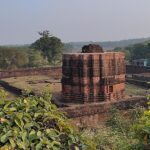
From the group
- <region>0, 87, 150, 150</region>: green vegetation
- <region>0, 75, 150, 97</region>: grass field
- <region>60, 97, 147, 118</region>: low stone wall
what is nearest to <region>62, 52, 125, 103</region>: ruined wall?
<region>0, 75, 150, 97</region>: grass field

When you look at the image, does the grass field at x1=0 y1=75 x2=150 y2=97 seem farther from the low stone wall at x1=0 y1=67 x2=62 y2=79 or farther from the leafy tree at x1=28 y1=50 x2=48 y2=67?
the leafy tree at x1=28 y1=50 x2=48 y2=67

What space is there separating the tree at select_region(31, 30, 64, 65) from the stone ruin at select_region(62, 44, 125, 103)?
22.7 m

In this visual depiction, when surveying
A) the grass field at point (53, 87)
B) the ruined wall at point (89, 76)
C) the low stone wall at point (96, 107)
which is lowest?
the grass field at point (53, 87)

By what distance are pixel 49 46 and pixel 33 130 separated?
33.3m

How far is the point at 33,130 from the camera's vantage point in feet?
8.52

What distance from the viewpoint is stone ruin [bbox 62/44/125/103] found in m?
11.4

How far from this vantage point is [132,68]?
84.3 feet

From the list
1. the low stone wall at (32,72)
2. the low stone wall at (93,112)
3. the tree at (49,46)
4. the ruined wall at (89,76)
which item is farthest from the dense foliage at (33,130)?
the tree at (49,46)

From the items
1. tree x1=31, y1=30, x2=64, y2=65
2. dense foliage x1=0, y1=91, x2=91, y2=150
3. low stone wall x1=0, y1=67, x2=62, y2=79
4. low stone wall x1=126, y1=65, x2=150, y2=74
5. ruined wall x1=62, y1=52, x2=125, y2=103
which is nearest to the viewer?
dense foliage x1=0, y1=91, x2=91, y2=150

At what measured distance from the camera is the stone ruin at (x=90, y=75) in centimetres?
1144

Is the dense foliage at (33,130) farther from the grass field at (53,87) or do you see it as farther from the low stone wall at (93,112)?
the grass field at (53,87)

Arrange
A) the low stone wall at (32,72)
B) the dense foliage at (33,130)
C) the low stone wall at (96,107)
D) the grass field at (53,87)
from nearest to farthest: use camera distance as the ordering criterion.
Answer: the dense foliage at (33,130)
the low stone wall at (96,107)
the grass field at (53,87)
the low stone wall at (32,72)

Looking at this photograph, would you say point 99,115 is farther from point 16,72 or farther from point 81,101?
point 16,72

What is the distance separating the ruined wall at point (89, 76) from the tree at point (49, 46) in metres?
22.7
